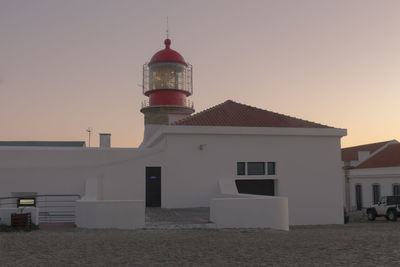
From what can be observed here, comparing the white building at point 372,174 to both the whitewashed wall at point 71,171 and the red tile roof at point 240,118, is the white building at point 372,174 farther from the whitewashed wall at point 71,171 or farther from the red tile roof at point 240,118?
the whitewashed wall at point 71,171

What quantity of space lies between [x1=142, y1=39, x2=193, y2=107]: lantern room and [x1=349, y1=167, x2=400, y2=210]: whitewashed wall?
16259 mm

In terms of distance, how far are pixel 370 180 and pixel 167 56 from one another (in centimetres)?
1930

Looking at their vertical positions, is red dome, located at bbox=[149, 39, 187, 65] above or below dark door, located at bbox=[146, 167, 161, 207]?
above

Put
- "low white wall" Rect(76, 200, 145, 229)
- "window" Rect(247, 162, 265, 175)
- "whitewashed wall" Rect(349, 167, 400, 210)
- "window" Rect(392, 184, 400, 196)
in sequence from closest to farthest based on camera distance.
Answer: "low white wall" Rect(76, 200, 145, 229) → "window" Rect(247, 162, 265, 175) → "window" Rect(392, 184, 400, 196) → "whitewashed wall" Rect(349, 167, 400, 210)

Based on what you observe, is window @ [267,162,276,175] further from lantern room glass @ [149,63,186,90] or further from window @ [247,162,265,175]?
lantern room glass @ [149,63,186,90]

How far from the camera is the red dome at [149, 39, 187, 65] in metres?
29.2

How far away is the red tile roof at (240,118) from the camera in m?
19.8

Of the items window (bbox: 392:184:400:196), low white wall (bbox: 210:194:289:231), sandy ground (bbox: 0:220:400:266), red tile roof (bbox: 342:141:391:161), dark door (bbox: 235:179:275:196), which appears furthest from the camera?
red tile roof (bbox: 342:141:391:161)

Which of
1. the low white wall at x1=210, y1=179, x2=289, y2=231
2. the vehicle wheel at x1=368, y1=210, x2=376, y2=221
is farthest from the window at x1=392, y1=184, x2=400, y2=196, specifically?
the low white wall at x1=210, y1=179, x2=289, y2=231

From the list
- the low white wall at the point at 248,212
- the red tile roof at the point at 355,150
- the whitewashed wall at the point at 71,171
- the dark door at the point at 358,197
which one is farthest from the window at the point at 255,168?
the red tile roof at the point at 355,150

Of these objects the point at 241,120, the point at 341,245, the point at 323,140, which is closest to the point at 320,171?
the point at 323,140

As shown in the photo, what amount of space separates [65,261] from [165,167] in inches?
438

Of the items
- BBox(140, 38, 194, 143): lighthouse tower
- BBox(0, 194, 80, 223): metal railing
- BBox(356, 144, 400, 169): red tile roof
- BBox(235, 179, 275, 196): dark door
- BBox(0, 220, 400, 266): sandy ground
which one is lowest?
BBox(0, 220, 400, 266): sandy ground

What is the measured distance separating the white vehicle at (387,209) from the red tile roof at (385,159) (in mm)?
8210
